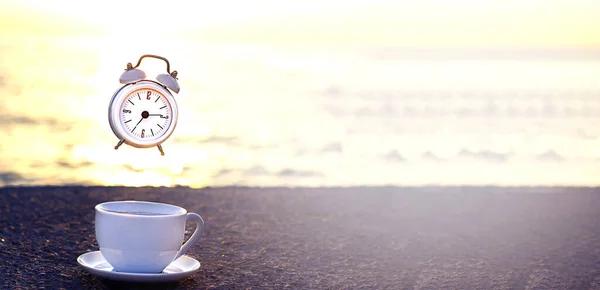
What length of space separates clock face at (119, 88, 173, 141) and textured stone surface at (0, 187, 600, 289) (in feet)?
2.16

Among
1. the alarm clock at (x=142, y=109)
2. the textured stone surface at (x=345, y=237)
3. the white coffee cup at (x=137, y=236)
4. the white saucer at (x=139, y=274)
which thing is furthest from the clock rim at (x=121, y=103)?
the textured stone surface at (x=345, y=237)

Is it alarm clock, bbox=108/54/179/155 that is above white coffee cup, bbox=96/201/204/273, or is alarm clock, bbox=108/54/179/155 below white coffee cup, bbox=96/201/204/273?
above

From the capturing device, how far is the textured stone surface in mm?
2938

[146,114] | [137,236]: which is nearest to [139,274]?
[137,236]

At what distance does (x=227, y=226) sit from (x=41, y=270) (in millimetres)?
1099

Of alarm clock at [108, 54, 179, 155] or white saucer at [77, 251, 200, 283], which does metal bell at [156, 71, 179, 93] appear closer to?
alarm clock at [108, 54, 179, 155]

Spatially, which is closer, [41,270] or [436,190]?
[41,270]

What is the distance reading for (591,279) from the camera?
307 cm

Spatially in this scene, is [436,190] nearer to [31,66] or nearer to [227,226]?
[227,226]

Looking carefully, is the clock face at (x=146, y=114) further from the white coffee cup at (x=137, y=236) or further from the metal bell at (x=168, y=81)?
the white coffee cup at (x=137, y=236)

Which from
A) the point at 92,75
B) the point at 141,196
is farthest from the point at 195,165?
the point at 92,75

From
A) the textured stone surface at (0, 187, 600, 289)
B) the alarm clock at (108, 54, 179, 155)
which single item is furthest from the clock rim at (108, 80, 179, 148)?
the textured stone surface at (0, 187, 600, 289)

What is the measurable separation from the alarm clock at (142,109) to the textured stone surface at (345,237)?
0.65 metres

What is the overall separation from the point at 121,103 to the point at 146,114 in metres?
0.08
